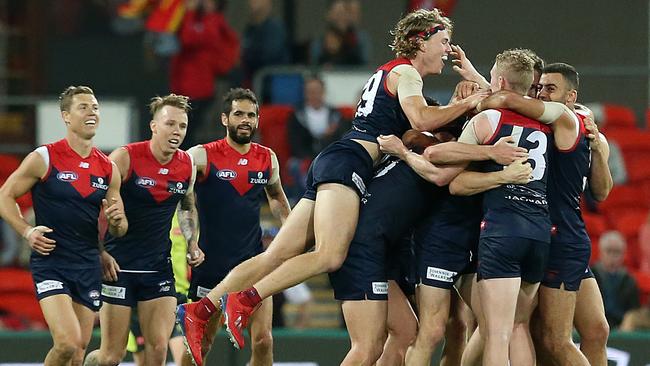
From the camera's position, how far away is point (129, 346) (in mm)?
11961

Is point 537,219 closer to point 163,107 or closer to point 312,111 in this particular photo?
point 163,107

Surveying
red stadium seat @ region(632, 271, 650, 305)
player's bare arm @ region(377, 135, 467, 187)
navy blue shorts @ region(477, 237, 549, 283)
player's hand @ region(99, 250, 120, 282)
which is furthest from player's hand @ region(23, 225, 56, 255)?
red stadium seat @ region(632, 271, 650, 305)

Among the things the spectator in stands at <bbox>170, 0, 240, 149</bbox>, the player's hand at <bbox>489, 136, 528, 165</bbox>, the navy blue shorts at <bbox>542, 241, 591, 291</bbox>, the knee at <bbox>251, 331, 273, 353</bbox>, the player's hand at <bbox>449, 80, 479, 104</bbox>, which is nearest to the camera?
the player's hand at <bbox>489, 136, 528, 165</bbox>

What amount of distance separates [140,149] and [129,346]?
2.00 metres

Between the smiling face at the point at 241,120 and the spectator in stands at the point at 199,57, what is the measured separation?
191 inches

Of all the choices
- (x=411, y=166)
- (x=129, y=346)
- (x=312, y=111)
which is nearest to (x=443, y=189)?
(x=411, y=166)

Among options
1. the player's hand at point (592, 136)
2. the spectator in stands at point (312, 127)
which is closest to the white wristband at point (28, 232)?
the player's hand at point (592, 136)

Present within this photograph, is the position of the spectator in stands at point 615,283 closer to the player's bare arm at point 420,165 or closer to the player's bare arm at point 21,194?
the player's bare arm at point 420,165

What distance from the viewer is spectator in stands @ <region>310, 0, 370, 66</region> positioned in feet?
53.4

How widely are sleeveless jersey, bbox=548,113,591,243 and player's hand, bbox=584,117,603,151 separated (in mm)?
39

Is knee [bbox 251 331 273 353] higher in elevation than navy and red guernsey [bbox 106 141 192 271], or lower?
lower

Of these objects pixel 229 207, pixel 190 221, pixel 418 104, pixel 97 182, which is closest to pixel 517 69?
pixel 418 104

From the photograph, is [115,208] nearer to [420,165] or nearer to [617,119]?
[420,165]

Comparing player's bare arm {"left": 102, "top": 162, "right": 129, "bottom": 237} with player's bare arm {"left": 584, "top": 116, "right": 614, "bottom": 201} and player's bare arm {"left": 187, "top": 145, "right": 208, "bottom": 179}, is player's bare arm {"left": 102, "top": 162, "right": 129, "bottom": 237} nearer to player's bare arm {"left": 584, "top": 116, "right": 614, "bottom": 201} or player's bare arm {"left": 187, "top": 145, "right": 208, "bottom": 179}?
player's bare arm {"left": 187, "top": 145, "right": 208, "bottom": 179}
